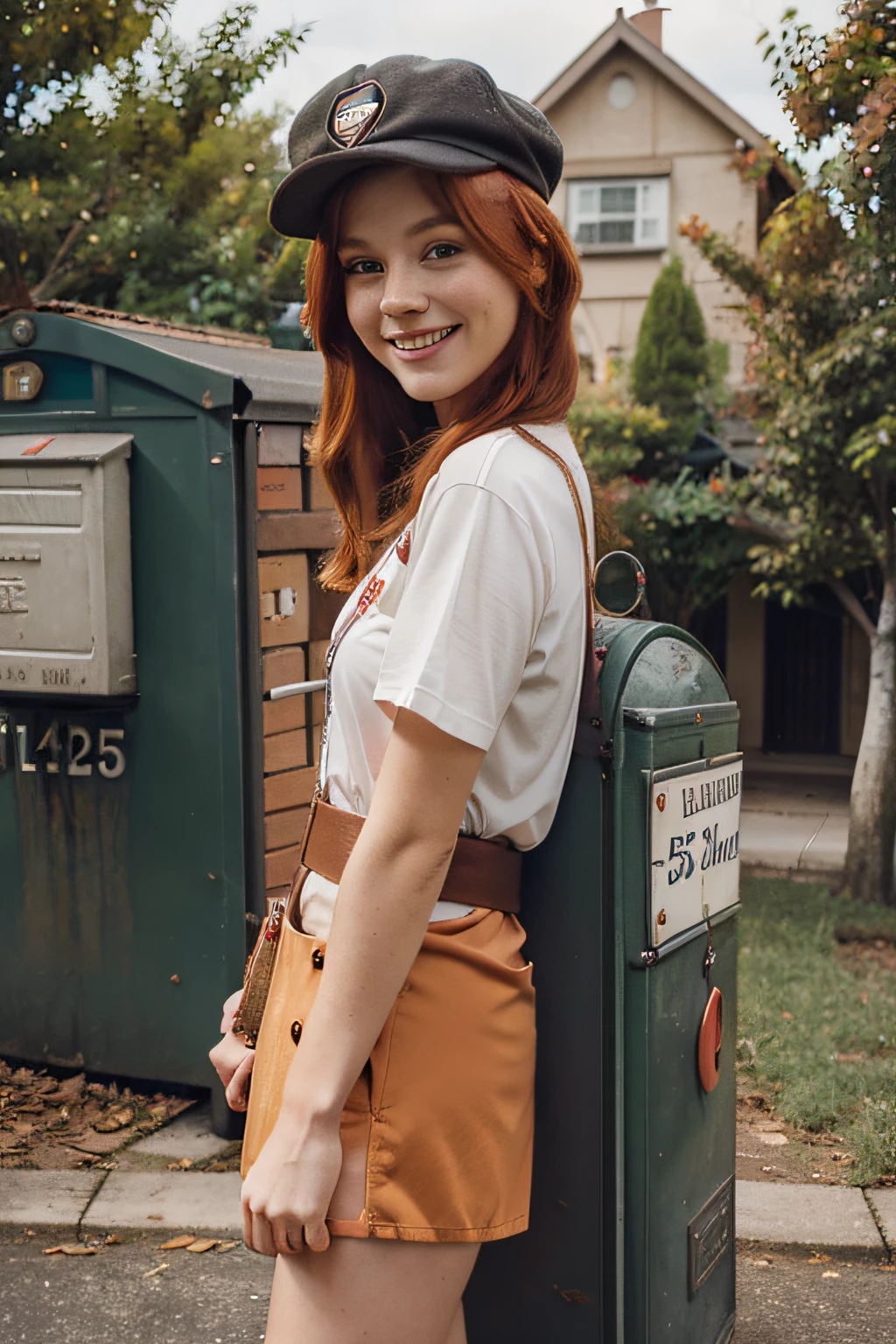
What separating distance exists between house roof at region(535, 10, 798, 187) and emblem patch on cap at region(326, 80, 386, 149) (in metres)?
16.3

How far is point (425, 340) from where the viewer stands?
170cm

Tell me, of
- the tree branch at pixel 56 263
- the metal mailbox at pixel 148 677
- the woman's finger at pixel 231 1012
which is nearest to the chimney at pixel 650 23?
the tree branch at pixel 56 263

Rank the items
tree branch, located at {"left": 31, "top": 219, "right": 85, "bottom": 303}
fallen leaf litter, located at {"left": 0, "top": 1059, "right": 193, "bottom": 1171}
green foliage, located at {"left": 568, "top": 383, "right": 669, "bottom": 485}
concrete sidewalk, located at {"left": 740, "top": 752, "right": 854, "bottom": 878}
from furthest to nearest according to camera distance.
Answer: green foliage, located at {"left": 568, "top": 383, "right": 669, "bottom": 485}
tree branch, located at {"left": 31, "top": 219, "right": 85, "bottom": 303}
concrete sidewalk, located at {"left": 740, "top": 752, "right": 854, "bottom": 878}
fallen leaf litter, located at {"left": 0, "top": 1059, "right": 193, "bottom": 1171}

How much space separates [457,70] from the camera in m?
1.61

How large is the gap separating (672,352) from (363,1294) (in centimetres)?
1450

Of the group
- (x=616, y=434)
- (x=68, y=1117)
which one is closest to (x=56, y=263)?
(x=68, y=1117)

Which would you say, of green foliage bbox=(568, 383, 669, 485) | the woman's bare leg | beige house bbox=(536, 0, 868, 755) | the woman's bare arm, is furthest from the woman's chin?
beige house bbox=(536, 0, 868, 755)

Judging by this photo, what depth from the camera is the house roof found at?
1672 cm

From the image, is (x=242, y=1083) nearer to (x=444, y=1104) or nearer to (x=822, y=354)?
(x=444, y=1104)

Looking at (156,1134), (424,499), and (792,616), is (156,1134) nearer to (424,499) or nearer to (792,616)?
(424,499)

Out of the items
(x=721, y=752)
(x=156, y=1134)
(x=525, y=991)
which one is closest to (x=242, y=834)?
(x=156, y=1134)

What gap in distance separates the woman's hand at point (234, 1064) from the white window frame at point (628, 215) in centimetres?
1647

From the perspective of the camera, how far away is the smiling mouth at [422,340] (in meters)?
1.69

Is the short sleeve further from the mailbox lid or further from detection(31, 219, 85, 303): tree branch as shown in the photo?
detection(31, 219, 85, 303): tree branch
